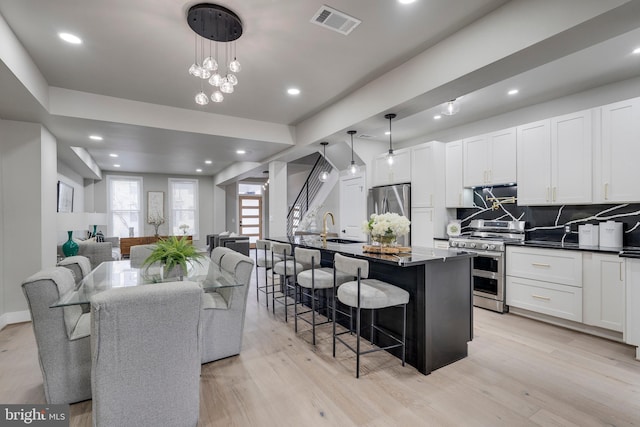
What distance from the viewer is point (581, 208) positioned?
368 cm

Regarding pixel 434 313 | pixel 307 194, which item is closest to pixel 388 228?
pixel 434 313

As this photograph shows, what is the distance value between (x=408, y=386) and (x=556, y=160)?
3.26 m

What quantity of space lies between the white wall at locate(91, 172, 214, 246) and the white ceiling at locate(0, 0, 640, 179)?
5.24 m

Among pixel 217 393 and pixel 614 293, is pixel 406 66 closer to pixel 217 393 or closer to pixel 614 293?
pixel 614 293

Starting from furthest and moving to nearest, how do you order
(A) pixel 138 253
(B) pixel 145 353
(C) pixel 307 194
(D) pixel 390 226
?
(C) pixel 307 194 < (A) pixel 138 253 < (D) pixel 390 226 < (B) pixel 145 353

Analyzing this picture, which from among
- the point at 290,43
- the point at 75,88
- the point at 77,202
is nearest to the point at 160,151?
the point at 75,88

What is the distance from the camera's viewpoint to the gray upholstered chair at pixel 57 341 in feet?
6.01

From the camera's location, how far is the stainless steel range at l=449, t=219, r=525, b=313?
3869 mm

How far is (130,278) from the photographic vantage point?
2635 millimetres

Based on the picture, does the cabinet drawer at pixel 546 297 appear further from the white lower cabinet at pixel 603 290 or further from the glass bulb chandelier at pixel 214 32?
the glass bulb chandelier at pixel 214 32

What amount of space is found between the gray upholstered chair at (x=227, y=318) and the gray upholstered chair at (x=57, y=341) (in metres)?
0.82

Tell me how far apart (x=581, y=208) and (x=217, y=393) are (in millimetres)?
4490

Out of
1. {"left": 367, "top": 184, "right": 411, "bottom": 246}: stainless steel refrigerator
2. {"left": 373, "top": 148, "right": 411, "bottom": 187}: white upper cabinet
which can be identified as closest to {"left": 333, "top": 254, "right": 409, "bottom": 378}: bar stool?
{"left": 367, "top": 184, "right": 411, "bottom": 246}: stainless steel refrigerator

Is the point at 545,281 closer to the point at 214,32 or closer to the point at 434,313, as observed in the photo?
the point at 434,313
